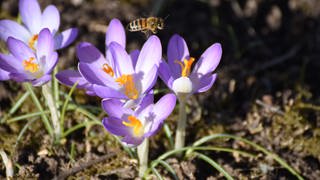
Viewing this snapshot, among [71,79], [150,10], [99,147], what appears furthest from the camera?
[150,10]

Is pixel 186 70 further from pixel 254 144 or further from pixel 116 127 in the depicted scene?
pixel 254 144

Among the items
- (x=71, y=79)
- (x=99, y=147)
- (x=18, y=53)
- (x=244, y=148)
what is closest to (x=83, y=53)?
(x=71, y=79)

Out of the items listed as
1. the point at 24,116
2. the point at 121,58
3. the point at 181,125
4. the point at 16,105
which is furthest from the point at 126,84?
the point at 16,105

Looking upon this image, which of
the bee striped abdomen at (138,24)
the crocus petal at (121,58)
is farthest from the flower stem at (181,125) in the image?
the bee striped abdomen at (138,24)

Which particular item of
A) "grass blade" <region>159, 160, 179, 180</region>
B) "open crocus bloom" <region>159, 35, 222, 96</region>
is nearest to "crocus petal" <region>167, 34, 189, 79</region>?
"open crocus bloom" <region>159, 35, 222, 96</region>

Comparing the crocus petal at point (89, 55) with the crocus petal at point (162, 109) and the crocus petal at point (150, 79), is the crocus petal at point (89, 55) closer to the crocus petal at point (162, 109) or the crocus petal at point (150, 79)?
the crocus petal at point (150, 79)

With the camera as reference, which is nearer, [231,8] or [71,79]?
[71,79]

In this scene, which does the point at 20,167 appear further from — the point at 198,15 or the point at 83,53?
the point at 198,15
